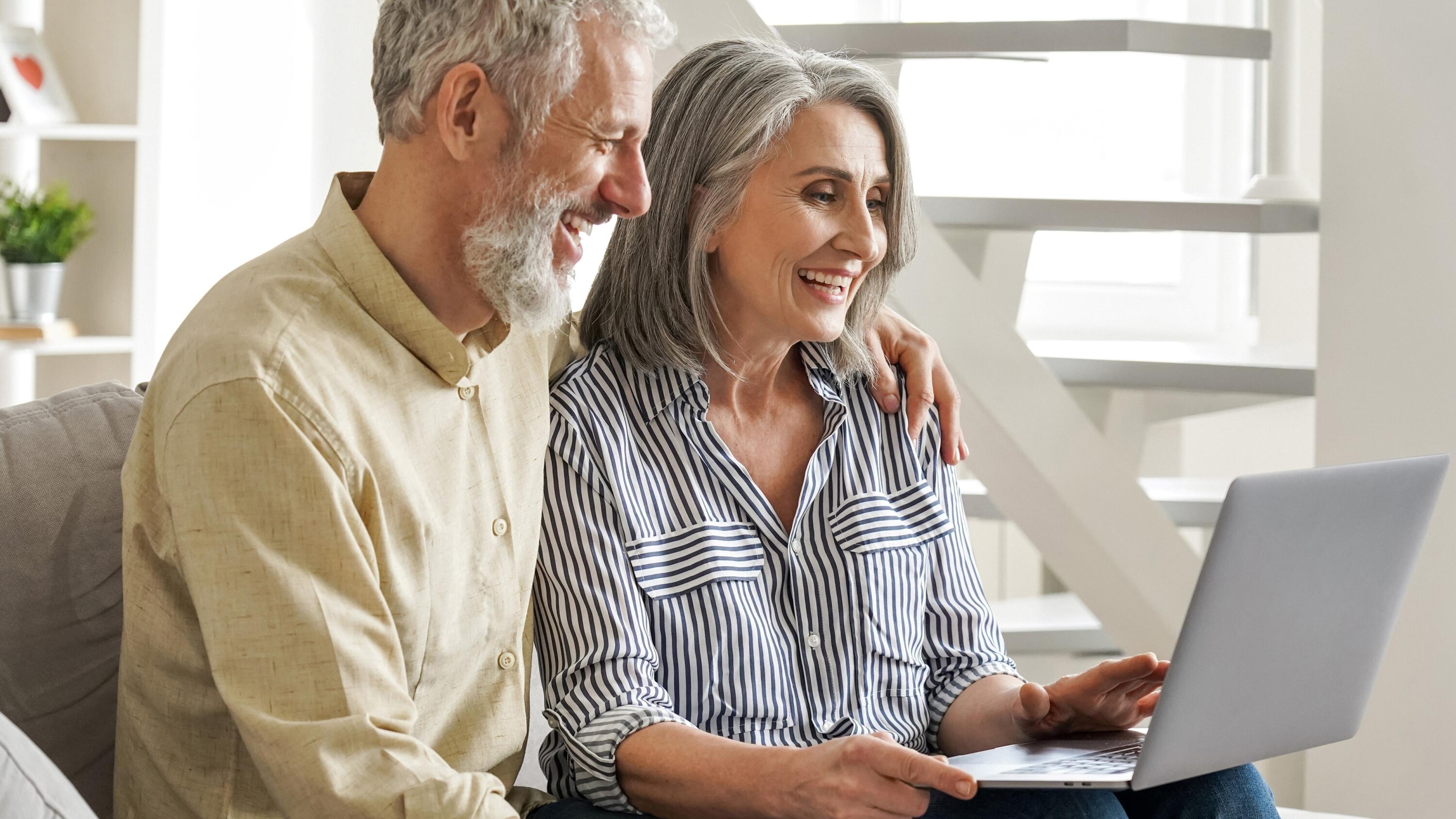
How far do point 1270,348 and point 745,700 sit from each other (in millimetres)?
1683

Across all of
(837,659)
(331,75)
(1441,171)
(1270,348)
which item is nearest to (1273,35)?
(1441,171)

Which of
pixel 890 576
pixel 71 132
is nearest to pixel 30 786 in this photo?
pixel 890 576

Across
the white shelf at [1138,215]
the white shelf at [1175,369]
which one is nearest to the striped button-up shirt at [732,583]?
the white shelf at [1138,215]

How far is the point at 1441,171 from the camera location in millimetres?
2207

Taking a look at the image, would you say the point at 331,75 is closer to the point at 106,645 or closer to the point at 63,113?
the point at 63,113

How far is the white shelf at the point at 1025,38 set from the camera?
2174 millimetres

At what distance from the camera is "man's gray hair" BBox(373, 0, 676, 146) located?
124cm

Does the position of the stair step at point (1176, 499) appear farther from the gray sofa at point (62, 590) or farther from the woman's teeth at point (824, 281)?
the gray sofa at point (62, 590)

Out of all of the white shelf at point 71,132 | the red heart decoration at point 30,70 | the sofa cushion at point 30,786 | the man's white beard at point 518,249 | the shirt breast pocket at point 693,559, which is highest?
the red heart decoration at point 30,70

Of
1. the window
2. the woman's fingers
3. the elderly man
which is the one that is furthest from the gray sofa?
the window

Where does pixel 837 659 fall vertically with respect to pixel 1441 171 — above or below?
below

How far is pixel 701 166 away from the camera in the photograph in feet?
5.28

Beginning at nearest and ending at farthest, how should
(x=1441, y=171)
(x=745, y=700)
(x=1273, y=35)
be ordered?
(x=745, y=700)
(x=1441, y=171)
(x=1273, y=35)

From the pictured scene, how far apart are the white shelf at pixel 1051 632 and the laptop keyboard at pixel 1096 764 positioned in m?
1.10
